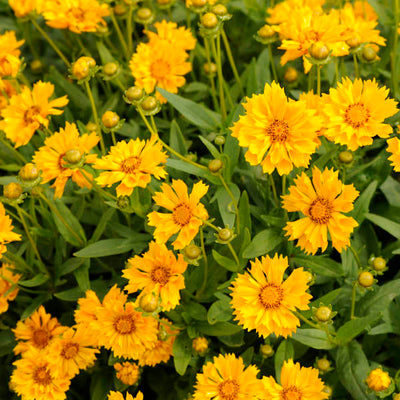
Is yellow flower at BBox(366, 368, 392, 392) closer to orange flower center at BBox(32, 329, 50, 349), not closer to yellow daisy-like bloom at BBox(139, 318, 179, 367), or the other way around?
yellow daisy-like bloom at BBox(139, 318, 179, 367)

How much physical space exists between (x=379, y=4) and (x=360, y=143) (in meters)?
0.80

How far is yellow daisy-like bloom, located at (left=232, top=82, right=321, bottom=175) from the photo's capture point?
110 centimetres

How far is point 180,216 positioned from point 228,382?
1.24ft

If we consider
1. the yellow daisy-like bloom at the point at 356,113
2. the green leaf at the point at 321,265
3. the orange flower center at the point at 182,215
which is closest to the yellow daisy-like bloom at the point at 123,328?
the orange flower center at the point at 182,215

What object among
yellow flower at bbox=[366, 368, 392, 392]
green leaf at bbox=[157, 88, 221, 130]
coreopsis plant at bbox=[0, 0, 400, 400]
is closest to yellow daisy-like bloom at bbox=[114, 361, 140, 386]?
coreopsis plant at bbox=[0, 0, 400, 400]

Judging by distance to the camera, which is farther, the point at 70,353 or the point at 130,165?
the point at 70,353

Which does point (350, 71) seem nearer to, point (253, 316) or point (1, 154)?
point (253, 316)

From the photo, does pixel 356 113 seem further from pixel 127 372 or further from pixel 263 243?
pixel 127 372

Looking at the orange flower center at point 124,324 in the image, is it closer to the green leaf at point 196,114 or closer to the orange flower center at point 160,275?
the orange flower center at point 160,275

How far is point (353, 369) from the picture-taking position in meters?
1.31

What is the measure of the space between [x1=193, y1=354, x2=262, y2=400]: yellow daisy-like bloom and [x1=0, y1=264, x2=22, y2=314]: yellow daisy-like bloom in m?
0.54

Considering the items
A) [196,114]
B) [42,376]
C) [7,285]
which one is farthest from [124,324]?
[196,114]

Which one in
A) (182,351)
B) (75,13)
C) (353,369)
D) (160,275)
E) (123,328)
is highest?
(75,13)

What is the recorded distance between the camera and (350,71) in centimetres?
176
